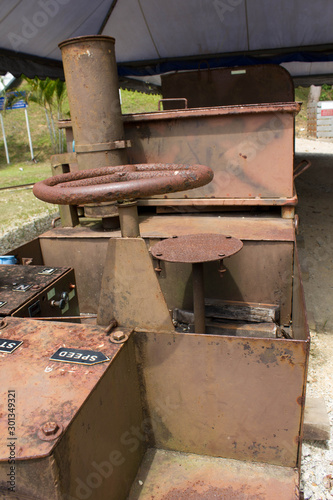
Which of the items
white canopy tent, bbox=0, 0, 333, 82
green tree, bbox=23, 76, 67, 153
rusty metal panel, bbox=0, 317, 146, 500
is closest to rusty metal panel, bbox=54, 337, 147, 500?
rusty metal panel, bbox=0, 317, 146, 500

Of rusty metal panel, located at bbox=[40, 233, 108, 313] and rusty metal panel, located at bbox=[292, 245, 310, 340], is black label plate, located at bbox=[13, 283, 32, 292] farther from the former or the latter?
rusty metal panel, located at bbox=[292, 245, 310, 340]

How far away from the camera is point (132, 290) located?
1582 mm

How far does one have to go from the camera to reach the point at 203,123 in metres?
3.22

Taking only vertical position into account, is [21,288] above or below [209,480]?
above

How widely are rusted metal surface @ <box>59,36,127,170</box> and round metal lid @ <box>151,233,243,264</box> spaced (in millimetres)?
1103

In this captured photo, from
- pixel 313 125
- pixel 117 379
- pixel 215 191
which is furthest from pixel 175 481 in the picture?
pixel 313 125

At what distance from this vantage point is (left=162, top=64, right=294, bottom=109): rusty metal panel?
5.50 meters

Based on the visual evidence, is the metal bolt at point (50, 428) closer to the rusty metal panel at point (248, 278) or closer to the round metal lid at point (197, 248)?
the round metal lid at point (197, 248)

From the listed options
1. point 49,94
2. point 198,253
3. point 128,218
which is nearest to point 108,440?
point 128,218

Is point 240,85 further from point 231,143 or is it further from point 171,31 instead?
point 231,143

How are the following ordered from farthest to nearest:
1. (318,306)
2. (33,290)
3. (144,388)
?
(318,306) → (33,290) → (144,388)

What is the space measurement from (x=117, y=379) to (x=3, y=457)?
0.48 metres

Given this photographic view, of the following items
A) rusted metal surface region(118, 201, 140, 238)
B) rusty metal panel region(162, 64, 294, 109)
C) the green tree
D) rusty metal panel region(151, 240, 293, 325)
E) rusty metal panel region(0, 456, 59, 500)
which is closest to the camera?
rusty metal panel region(0, 456, 59, 500)

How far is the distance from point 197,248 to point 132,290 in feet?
2.83
